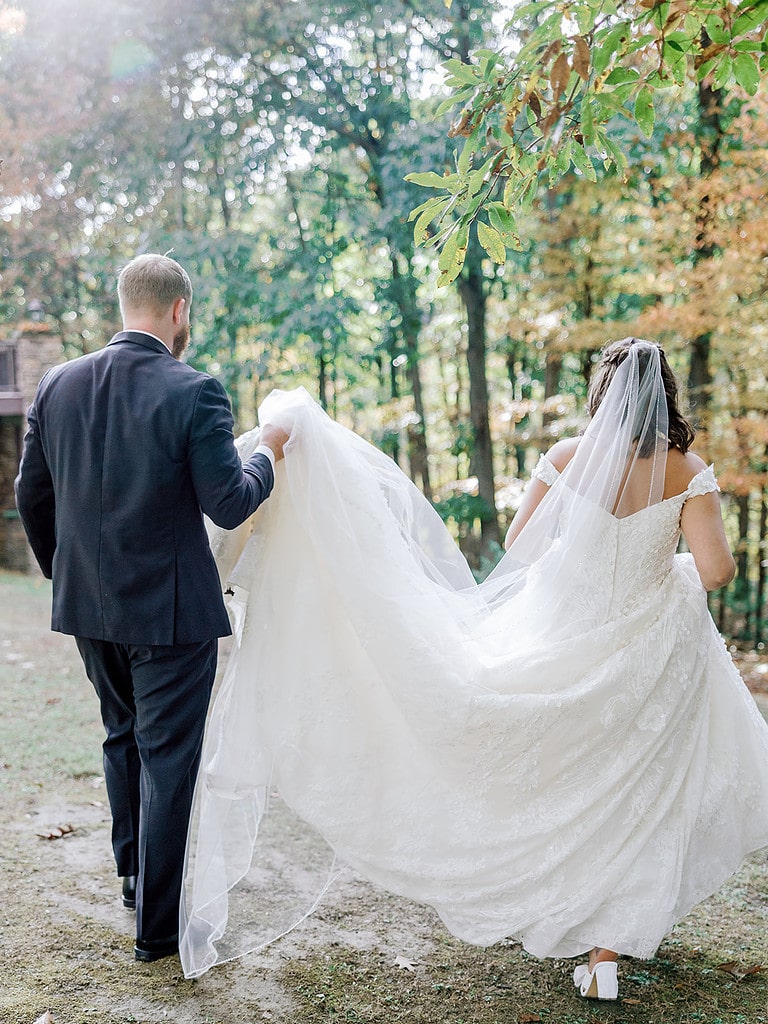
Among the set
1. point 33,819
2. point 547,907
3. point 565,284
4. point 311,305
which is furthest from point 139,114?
point 547,907

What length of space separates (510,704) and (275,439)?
1.19 meters

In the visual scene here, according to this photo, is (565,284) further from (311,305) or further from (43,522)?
(43,522)

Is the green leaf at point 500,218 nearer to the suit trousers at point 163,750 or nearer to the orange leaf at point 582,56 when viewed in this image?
the orange leaf at point 582,56

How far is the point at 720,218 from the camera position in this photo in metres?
8.95

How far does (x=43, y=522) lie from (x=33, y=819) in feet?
5.85

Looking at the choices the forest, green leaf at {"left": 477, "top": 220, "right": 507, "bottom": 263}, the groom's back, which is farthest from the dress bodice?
Result: the forest

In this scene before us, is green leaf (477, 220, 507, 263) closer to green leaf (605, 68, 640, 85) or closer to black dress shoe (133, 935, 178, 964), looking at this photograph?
green leaf (605, 68, 640, 85)

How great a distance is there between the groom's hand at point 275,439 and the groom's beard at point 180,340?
395 mm

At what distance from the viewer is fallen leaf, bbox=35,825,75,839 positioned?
4082 millimetres

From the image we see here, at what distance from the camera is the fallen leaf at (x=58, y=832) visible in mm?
4082

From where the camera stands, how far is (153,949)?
10.0 ft

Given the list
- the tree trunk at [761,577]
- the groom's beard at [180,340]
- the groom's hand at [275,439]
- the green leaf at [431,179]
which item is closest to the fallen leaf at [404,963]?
the groom's hand at [275,439]

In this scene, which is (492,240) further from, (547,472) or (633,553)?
(633,553)

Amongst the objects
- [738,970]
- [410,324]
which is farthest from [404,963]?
[410,324]
